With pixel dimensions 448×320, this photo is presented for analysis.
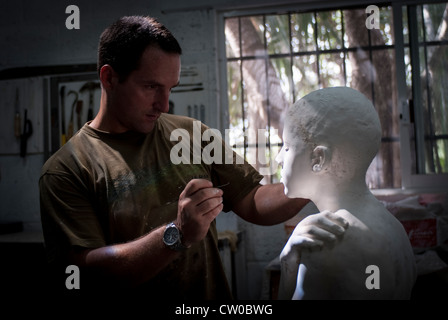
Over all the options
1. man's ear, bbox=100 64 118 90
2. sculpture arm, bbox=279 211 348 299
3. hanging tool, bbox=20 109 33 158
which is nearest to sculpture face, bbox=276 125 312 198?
sculpture arm, bbox=279 211 348 299

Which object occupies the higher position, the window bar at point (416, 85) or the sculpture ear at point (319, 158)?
the window bar at point (416, 85)

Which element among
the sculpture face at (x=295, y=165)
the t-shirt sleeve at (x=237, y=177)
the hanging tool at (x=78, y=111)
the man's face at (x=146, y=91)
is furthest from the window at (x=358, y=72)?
the sculpture face at (x=295, y=165)

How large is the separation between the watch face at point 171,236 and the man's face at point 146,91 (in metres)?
0.36

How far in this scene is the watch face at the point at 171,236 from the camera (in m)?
1.08

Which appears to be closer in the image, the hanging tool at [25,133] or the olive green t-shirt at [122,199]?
the olive green t-shirt at [122,199]

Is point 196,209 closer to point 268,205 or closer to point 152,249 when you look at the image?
point 152,249

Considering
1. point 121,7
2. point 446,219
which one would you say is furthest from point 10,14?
point 446,219

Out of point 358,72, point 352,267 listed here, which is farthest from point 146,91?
point 358,72

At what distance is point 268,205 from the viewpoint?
1.36 meters

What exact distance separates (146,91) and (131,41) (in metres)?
0.15

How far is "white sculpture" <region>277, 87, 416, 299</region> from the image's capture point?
0.96 meters

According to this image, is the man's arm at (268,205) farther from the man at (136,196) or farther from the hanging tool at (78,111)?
the hanging tool at (78,111)
